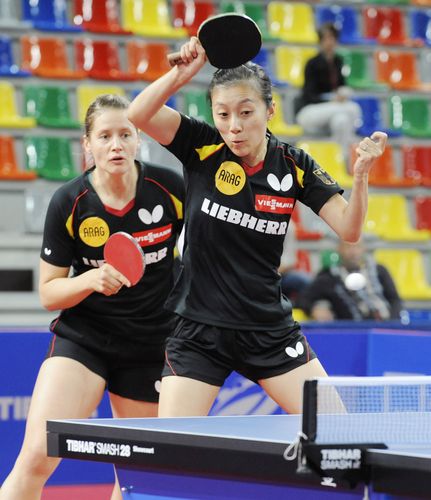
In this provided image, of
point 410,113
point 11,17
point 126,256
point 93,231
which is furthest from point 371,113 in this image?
point 126,256

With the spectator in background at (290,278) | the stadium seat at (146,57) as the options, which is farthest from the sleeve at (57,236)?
the stadium seat at (146,57)

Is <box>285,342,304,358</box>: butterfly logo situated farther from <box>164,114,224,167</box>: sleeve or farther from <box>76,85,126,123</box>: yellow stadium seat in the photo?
<box>76,85,126,123</box>: yellow stadium seat

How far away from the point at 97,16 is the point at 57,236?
686cm

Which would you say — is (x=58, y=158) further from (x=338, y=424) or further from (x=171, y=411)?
(x=338, y=424)

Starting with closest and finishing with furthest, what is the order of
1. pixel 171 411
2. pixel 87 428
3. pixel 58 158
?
pixel 87 428
pixel 171 411
pixel 58 158

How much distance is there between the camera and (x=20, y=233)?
8.75m

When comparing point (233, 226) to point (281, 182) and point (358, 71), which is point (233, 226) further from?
point (358, 71)

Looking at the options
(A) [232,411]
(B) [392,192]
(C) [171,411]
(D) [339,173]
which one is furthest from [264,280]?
(B) [392,192]

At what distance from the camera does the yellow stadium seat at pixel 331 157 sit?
10.3 m

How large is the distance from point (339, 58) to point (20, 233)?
3.69m

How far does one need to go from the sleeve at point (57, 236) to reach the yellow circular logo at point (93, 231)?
2.3 inches

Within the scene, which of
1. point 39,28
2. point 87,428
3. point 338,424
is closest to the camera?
point 338,424

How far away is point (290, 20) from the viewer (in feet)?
38.1

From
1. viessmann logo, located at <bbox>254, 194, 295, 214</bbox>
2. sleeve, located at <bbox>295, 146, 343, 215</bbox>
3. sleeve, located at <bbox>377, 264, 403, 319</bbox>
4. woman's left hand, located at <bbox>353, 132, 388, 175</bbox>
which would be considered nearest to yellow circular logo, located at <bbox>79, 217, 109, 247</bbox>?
viessmann logo, located at <bbox>254, 194, 295, 214</bbox>
